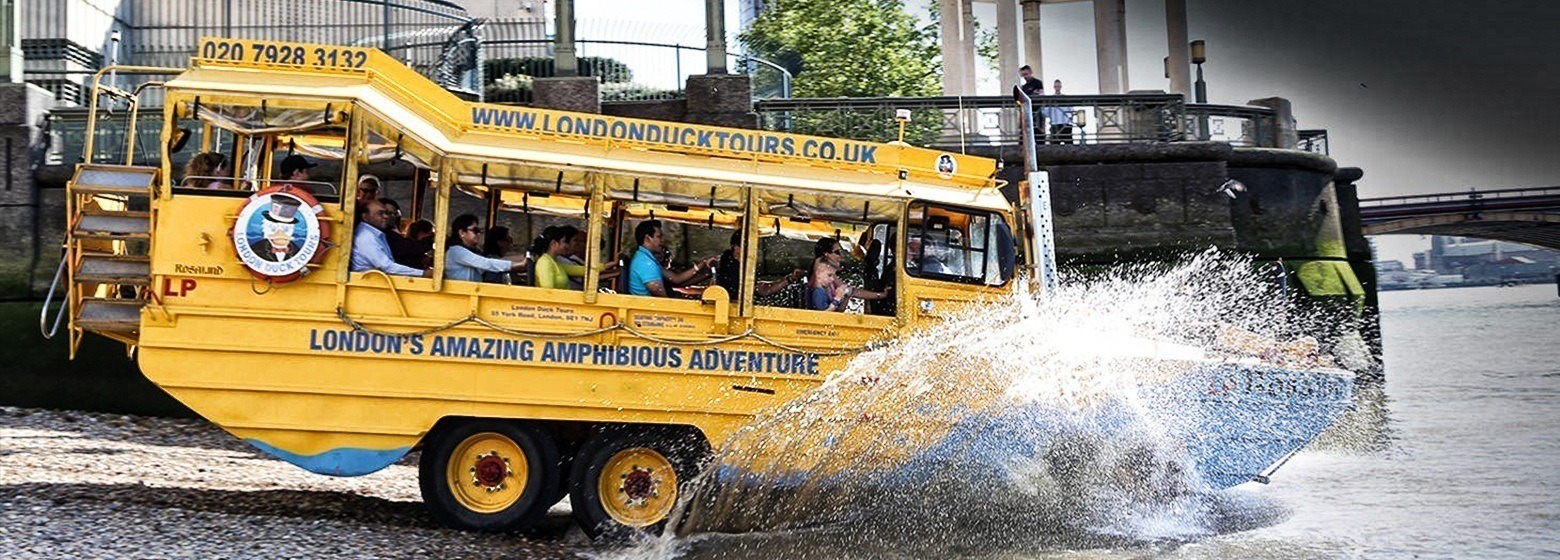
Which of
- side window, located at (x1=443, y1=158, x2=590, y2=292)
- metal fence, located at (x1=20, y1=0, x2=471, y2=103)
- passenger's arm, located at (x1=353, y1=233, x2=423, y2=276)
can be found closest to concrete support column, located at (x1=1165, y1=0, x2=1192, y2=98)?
metal fence, located at (x1=20, y1=0, x2=471, y2=103)

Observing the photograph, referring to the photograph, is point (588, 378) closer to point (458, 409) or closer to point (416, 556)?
point (458, 409)

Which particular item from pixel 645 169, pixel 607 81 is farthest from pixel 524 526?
pixel 607 81

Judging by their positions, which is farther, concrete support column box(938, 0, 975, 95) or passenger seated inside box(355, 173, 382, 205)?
concrete support column box(938, 0, 975, 95)

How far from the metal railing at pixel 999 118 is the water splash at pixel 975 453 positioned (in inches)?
298

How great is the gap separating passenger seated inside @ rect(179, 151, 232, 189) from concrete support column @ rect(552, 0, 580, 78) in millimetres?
7272

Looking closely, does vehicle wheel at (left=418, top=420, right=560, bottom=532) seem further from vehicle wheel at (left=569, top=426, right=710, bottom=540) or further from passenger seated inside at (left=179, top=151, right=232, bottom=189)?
passenger seated inside at (left=179, top=151, right=232, bottom=189)

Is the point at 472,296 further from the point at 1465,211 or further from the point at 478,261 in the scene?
the point at 1465,211

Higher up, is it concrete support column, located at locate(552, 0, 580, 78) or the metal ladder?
concrete support column, located at locate(552, 0, 580, 78)

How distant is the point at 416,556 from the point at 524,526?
1027 mm

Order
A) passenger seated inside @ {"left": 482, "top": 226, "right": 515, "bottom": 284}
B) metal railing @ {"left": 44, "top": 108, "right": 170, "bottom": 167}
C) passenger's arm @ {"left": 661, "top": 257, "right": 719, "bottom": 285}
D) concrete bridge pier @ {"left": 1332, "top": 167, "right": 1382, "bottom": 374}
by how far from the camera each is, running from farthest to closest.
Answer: concrete bridge pier @ {"left": 1332, "top": 167, "right": 1382, "bottom": 374} < metal railing @ {"left": 44, "top": 108, "right": 170, "bottom": 167} < passenger's arm @ {"left": 661, "top": 257, "right": 719, "bottom": 285} < passenger seated inside @ {"left": 482, "top": 226, "right": 515, "bottom": 284}

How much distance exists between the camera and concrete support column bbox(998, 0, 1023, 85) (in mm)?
33531

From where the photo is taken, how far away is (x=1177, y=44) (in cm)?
3250

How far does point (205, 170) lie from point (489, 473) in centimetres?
274

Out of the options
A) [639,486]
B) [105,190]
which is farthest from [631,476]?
[105,190]
